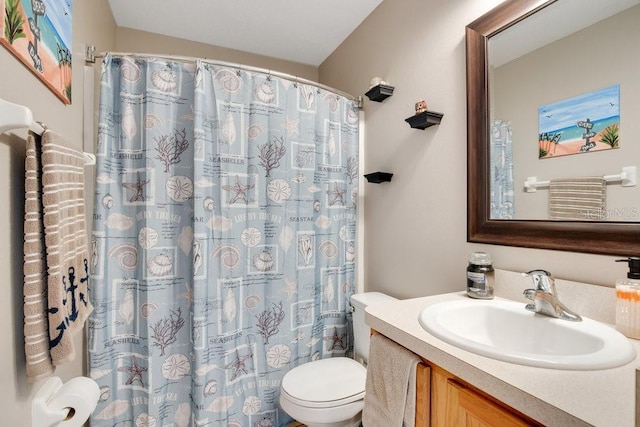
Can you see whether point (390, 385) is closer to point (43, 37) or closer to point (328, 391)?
point (328, 391)

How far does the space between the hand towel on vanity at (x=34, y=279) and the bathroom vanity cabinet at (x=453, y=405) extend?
94 cm

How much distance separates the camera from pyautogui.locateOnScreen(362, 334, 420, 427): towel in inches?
32.4

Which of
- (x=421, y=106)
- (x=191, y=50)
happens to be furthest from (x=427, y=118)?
(x=191, y=50)

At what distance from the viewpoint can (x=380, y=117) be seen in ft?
6.05

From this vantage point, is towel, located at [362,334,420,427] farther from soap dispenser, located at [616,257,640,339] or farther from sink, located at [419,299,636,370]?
soap dispenser, located at [616,257,640,339]

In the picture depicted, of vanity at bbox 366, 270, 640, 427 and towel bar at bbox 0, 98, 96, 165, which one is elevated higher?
towel bar at bbox 0, 98, 96, 165

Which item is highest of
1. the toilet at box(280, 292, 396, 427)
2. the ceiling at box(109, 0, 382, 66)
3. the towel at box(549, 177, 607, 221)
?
the ceiling at box(109, 0, 382, 66)

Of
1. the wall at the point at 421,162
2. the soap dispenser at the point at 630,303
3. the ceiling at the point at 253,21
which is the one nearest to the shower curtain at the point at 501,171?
the wall at the point at 421,162

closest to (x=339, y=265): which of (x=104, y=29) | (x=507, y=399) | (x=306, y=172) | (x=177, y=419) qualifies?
(x=306, y=172)

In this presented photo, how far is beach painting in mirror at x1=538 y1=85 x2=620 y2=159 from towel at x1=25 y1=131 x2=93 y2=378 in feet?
4.84

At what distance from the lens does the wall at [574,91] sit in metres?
0.85

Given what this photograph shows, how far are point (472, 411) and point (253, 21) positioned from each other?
229 centimetres

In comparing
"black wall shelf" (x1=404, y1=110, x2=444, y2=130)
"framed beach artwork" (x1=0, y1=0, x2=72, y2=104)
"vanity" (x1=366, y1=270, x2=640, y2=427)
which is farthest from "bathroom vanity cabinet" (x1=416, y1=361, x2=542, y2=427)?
"framed beach artwork" (x1=0, y1=0, x2=72, y2=104)

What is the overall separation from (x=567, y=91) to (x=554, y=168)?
25 centimetres
